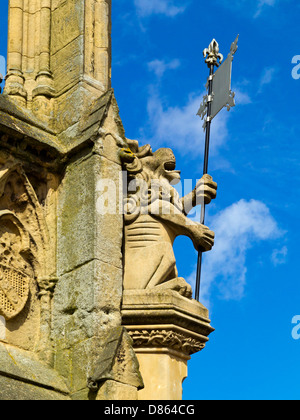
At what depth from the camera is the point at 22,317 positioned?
444 inches

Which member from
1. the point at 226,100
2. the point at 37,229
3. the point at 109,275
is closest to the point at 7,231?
the point at 37,229

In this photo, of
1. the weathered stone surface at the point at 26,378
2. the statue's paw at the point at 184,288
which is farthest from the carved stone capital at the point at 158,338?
the weathered stone surface at the point at 26,378

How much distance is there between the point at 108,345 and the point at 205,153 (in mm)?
3351

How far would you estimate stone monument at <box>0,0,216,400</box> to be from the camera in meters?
10.9

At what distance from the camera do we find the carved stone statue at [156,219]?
11711 millimetres

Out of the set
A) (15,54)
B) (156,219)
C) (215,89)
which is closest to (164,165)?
(156,219)

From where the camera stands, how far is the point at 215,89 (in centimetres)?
1355

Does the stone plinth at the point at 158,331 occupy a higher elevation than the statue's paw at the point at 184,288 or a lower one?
lower

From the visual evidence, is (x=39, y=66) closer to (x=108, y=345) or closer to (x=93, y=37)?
(x=93, y=37)

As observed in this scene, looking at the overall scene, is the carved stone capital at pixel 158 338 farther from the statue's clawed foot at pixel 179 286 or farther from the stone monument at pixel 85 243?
the statue's clawed foot at pixel 179 286

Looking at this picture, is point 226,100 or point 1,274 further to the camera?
point 226,100

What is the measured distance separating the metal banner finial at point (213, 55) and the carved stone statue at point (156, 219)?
1.80 m

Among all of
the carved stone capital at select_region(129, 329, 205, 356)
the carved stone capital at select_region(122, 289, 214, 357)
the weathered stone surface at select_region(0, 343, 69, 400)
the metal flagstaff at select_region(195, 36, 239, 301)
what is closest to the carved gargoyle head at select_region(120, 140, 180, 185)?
the metal flagstaff at select_region(195, 36, 239, 301)

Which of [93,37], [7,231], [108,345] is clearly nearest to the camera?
[108,345]
